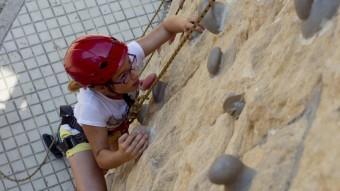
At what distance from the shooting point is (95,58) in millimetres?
2021

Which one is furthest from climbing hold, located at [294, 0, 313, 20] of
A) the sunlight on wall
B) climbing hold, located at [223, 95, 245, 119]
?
the sunlight on wall

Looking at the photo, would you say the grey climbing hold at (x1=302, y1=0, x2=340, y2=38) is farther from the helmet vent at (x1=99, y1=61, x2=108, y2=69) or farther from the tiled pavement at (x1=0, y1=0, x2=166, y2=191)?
the tiled pavement at (x1=0, y1=0, x2=166, y2=191)

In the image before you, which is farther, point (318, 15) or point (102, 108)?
point (102, 108)

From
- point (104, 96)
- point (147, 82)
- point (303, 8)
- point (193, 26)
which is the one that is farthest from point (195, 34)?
point (303, 8)

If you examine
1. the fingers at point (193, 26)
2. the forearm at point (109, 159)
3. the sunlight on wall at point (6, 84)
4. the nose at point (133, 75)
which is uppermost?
the fingers at point (193, 26)

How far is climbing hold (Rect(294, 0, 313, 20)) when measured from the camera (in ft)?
4.60

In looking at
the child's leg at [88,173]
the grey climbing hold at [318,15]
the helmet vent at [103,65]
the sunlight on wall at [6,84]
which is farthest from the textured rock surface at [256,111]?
the sunlight on wall at [6,84]

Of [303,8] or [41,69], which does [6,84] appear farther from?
[303,8]

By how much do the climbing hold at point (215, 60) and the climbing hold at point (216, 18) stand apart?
13 centimetres

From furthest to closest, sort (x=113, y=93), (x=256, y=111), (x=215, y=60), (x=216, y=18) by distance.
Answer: (x=113, y=93) → (x=216, y=18) → (x=215, y=60) → (x=256, y=111)

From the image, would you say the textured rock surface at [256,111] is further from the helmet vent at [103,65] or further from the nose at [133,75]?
the helmet vent at [103,65]

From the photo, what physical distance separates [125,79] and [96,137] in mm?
243

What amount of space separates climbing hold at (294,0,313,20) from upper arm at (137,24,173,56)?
0.90 m

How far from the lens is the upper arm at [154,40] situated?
2303 mm
